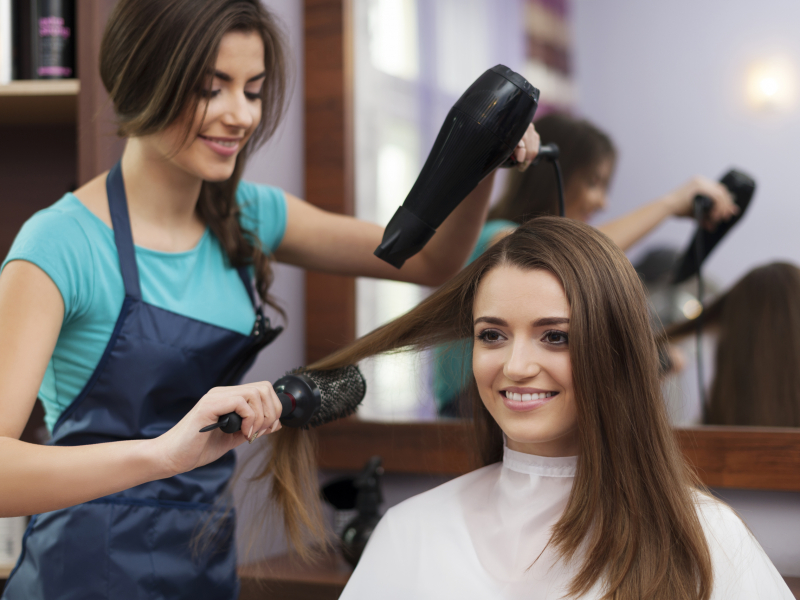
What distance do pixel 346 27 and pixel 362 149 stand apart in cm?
30

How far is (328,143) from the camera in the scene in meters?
1.79

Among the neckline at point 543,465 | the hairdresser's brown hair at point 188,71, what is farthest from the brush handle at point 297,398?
the neckline at point 543,465

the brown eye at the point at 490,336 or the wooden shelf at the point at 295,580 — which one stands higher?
the brown eye at the point at 490,336

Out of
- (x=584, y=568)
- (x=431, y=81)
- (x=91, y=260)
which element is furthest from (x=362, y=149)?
(x=584, y=568)

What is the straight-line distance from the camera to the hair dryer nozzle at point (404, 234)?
98 cm

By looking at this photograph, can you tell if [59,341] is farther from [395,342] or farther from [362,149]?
[362,149]

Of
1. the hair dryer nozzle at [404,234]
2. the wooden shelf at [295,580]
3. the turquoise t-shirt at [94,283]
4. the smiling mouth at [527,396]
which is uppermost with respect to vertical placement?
the hair dryer nozzle at [404,234]

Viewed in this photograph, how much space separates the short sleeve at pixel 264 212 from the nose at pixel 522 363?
54cm

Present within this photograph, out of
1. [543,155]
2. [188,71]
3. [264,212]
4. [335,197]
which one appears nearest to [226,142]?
[188,71]

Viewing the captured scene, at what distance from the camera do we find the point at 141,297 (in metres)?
1.08

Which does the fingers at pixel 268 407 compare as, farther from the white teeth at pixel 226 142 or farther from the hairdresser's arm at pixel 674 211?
the hairdresser's arm at pixel 674 211

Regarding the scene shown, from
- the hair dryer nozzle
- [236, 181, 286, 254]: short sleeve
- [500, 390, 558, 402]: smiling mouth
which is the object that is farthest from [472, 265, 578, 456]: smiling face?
[236, 181, 286, 254]: short sleeve

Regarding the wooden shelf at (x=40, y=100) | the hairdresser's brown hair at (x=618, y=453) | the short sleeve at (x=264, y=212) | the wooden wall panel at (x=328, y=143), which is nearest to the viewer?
the hairdresser's brown hair at (x=618, y=453)

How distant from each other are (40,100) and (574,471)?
4.06 feet
